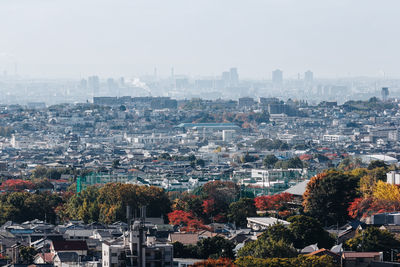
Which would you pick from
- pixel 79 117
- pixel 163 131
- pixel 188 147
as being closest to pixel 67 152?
pixel 188 147

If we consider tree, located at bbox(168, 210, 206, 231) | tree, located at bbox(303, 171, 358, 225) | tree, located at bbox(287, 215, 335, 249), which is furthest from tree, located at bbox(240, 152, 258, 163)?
tree, located at bbox(287, 215, 335, 249)

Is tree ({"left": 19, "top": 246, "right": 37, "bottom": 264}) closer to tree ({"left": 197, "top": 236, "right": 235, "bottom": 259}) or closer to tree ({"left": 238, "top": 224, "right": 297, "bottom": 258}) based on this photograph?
tree ({"left": 197, "top": 236, "right": 235, "bottom": 259})

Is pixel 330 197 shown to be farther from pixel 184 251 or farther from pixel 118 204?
pixel 184 251

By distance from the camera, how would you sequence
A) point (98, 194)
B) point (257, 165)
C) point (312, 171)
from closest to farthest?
point (98, 194) < point (312, 171) < point (257, 165)

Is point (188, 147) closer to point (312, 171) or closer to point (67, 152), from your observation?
point (67, 152)

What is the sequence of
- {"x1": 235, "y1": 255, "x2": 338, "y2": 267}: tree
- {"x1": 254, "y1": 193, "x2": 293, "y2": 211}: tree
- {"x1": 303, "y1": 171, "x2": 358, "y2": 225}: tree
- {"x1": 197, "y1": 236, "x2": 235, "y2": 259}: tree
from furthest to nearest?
1. {"x1": 254, "y1": 193, "x2": 293, "y2": 211}: tree
2. {"x1": 303, "y1": 171, "x2": 358, "y2": 225}: tree
3. {"x1": 197, "y1": 236, "x2": 235, "y2": 259}: tree
4. {"x1": 235, "y1": 255, "x2": 338, "y2": 267}: tree

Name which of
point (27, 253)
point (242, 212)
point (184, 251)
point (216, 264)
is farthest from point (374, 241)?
point (242, 212)

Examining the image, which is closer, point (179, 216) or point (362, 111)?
point (179, 216)
